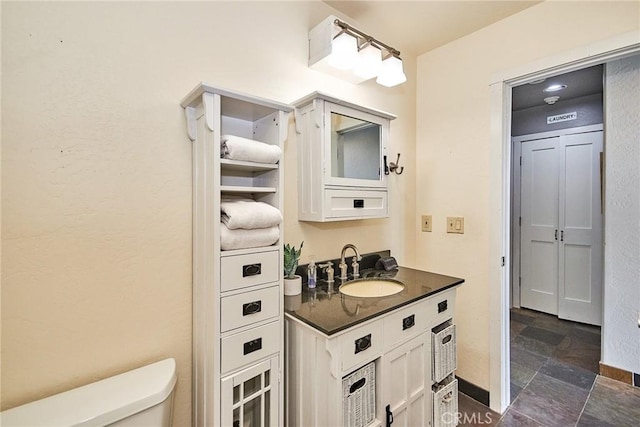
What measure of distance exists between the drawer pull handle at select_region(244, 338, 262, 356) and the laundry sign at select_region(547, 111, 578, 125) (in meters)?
3.71

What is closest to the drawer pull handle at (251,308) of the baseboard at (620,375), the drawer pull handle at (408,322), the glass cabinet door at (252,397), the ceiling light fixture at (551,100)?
the glass cabinet door at (252,397)

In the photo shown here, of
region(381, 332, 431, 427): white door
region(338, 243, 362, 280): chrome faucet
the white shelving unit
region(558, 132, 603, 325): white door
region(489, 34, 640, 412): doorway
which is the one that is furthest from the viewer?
region(558, 132, 603, 325): white door

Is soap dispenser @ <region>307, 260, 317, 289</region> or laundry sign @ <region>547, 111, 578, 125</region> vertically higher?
laundry sign @ <region>547, 111, 578, 125</region>

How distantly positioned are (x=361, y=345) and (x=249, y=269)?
1.71 feet

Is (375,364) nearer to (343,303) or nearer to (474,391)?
(343,303)

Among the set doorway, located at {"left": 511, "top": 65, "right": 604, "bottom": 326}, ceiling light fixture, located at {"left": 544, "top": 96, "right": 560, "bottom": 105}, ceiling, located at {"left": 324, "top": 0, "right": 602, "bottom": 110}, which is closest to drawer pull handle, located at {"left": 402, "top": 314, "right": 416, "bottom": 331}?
ceiling, located at {"left": 324, "top": 0, "right": 602, "bottom": 110}

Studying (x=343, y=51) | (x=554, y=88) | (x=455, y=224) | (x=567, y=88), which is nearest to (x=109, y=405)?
(x=343, y=51)

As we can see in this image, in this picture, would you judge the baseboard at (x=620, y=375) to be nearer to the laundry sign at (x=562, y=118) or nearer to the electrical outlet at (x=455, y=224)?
the electrical outlet at (x=455, y=224)

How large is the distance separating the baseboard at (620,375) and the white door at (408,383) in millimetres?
1637

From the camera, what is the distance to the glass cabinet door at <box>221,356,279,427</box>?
105cm

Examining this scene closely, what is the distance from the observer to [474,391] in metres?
1.90

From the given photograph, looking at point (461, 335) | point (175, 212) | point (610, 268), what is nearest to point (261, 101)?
point (175, 212)

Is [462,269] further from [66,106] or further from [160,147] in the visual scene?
[66,106]

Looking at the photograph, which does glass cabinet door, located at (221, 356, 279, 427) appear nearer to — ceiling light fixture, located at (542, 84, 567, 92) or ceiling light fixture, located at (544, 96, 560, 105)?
ceiling light fixture, located at (542, 84, 567, 92)
